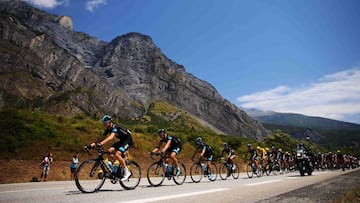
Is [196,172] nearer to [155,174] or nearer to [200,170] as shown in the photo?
[200,170]

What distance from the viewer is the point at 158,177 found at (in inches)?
445

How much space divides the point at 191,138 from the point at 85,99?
124 metres

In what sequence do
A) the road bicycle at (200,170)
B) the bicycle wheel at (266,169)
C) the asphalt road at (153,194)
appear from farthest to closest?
the bicycle wheel at (266,169) < the road bicycle at (200,170) < the asphalt road at (153,194)

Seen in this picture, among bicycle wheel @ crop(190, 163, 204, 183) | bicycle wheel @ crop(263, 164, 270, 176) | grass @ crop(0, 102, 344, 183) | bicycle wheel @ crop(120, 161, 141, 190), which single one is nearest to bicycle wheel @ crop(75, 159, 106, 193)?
bicycle wheel @ crop(120, 161, 141, 190)

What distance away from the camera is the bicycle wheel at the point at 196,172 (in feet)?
45.4

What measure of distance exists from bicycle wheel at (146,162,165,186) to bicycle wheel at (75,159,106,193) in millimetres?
2330

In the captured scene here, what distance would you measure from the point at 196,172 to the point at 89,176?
673 cm

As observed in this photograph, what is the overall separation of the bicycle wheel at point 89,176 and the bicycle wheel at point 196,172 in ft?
19.4

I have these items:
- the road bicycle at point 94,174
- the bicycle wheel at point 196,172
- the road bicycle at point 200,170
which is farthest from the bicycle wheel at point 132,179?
the road bicycle at point 200,170

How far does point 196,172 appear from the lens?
14.3 meters

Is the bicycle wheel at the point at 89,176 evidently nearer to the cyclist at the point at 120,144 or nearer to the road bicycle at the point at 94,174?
the road bicycle at the point at 94,174

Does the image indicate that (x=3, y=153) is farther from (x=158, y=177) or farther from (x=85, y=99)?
(x=85, y=99)

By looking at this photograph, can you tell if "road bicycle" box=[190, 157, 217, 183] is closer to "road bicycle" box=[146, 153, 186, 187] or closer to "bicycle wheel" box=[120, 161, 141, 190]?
"road bicycle" box=[146, 153, 186, 187]

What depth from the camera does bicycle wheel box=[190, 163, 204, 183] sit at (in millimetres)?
13844
